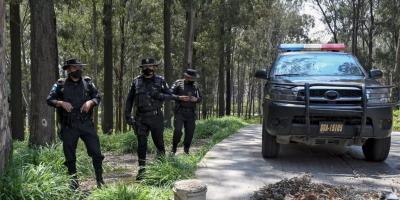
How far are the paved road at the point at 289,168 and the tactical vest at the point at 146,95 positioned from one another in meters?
1.21

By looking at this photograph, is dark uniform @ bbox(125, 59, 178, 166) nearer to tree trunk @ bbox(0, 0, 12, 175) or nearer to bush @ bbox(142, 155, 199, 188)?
bush @ bbox(142, 155, 199, 188)

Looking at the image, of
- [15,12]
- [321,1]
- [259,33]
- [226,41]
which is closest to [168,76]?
[15,12]

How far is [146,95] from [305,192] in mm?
3069

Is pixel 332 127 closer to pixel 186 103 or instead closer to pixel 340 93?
pixel 340 93

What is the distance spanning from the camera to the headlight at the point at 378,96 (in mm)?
7414

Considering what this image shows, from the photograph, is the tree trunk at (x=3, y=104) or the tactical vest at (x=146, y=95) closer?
the tree trunk at (x=3, y=104)

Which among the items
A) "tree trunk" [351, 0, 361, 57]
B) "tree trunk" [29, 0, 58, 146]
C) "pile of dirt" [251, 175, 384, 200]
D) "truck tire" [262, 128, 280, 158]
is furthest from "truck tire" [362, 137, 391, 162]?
"tree trunk" [351, 0, 361, 57]

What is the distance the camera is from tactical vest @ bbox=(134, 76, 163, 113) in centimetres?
764

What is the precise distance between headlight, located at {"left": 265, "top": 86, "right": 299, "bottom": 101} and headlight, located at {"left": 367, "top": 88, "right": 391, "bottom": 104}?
1069 millimetres

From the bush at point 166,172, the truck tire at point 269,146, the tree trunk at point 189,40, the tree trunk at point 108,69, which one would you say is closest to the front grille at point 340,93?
the truck tire at point 269,146

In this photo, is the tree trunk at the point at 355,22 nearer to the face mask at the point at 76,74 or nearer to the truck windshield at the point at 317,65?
the truck windshield at the point at 317,65

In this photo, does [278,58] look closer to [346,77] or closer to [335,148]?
[346,77]

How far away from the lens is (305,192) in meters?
5.55

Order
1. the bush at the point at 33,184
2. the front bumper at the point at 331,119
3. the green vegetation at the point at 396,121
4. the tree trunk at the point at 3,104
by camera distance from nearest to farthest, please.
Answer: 1. the bush at the point at 33,184
2. the tree trunk at the point at 3,104
3. the front bumper at the point at 331,119
4. the green vegetation at the point at 396,121
